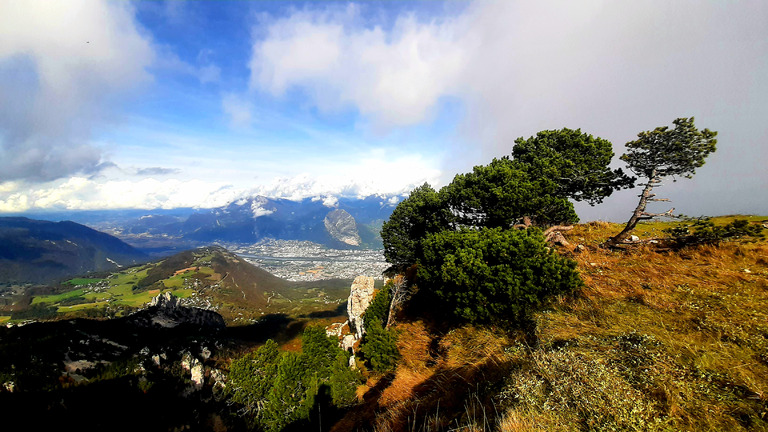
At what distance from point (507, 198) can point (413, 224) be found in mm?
14235

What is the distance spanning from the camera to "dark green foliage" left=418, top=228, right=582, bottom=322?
13.2 meters

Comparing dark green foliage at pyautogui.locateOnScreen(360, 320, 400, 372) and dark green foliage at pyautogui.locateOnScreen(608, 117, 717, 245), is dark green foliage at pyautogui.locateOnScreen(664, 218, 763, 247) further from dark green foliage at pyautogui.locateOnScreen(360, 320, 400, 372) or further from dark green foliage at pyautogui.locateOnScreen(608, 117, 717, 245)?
dark green foliage at pyautogui.locateOnScreen(360, 320, 400, 372)

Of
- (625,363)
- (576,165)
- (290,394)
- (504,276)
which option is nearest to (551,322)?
(504,276)

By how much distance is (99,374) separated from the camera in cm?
7444

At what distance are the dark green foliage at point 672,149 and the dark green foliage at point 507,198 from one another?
5.63m

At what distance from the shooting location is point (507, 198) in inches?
852

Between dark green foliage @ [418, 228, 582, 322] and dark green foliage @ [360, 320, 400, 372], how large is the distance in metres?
6.77

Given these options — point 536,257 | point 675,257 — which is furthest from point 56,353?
point 675,257

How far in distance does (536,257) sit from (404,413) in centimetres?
1023

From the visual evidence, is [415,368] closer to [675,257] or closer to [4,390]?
[675,257]

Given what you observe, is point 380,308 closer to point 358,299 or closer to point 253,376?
point 253,376

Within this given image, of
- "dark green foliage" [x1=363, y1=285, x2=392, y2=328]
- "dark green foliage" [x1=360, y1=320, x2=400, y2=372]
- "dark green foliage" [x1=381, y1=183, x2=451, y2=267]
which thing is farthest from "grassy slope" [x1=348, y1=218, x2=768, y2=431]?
"dark green foliage" [x1=381, y1=183, x2=451, y2=267]

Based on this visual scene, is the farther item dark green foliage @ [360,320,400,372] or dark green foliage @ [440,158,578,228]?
dark green foliage @ [440,158,578,228]

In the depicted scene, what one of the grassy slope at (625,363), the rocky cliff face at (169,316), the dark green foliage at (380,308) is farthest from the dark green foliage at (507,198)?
the rocky cliff face at (169,316)
